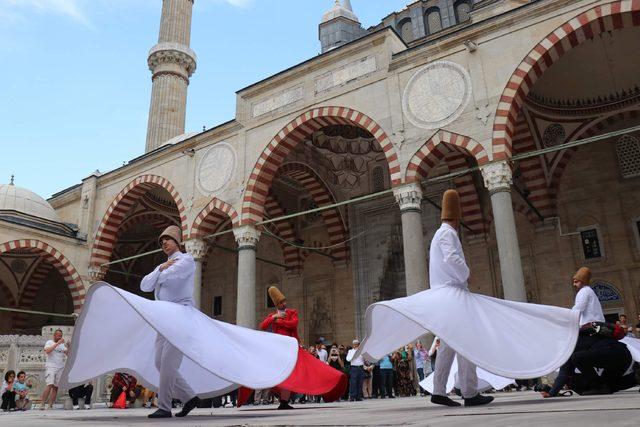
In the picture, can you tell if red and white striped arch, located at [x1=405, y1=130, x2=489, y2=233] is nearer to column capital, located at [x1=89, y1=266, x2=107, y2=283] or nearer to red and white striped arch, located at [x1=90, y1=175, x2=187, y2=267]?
red and white striped arch, located at [x1=90, y1=175, x2=187, y2=267]

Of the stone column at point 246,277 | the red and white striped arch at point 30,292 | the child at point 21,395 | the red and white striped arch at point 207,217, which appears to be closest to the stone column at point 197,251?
the red and white striped arch at point 207,217

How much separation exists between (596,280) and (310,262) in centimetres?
794

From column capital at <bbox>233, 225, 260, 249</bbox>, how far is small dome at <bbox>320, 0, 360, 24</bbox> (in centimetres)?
1406

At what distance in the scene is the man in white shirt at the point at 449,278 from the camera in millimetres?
3240

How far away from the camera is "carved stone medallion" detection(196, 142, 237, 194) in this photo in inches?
506

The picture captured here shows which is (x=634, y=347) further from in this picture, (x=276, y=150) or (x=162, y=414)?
(x=276, y=150)

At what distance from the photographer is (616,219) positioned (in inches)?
469

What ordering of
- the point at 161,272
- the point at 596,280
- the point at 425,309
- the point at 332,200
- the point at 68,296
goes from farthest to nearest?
the point at 68,296 < the point at 332,200 < the point at 596,280 < the point at 161,272 < the point at 425,309

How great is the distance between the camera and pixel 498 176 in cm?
898

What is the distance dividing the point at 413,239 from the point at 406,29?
1332 cm

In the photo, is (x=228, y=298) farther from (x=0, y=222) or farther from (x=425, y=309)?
(x=425, y=309)

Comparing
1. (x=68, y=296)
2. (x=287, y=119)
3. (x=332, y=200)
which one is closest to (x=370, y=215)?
(x=332, y=200)

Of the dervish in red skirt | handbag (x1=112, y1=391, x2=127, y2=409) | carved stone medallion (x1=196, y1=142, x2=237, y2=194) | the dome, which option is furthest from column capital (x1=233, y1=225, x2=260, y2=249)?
the dome

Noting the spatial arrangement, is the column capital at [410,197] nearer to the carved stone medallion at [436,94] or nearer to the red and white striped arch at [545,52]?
the carved stone medallion at [436,94]
